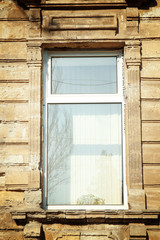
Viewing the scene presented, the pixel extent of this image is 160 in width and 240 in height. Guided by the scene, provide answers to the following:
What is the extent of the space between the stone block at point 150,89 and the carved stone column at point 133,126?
2.8 inches

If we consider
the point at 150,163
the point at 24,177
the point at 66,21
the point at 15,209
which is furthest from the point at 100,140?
the point at 66,21

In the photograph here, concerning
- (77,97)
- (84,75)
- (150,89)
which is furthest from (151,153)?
(84,75)

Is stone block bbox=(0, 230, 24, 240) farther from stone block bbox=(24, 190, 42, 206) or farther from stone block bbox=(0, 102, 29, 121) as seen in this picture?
stone block bbox=(0, 102, 29, 121)

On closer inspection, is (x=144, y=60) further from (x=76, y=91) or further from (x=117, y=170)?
(x=117, y=170)

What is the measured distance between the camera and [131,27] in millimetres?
4137

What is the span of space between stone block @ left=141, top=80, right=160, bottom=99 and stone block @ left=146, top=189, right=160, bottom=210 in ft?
3.75

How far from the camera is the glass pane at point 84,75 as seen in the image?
4.20 meters

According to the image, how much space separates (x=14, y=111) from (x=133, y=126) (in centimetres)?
147

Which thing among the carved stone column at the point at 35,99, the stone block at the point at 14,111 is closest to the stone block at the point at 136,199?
the carved stone column at the point at 35,99

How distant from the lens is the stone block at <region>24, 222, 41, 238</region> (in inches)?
146

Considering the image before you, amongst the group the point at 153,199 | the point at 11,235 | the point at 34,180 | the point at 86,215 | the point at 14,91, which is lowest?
the point at 11,235

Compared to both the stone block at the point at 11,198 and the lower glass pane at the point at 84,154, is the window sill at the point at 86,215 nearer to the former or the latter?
the stone block at the point at 11,198

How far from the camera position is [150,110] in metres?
4.01

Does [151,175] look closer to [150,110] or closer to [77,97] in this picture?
[150,110]
